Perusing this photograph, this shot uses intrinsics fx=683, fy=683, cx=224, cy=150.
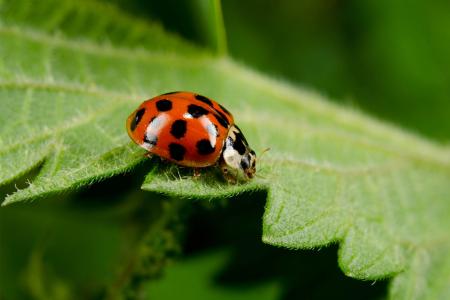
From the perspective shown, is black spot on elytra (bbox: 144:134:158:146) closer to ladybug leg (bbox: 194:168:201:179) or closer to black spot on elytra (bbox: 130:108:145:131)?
black spot on elytra (bbox: 130:108:145:131)

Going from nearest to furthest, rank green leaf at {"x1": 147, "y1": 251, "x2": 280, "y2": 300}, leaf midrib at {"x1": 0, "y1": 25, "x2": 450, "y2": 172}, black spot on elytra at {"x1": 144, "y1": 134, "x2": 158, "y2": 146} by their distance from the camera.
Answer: black spot on elytra at {"x1": 144, "y1": 134, "x2": 158, "y2": 146} → leaf midrib at {"x1": 0, "y1": 25, "x2": 450, "y2": 172} → green leaf at {"x1": 147, "y1": 251, "x2": 280, "y2": 300}

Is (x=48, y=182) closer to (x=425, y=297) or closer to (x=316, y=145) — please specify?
(x=316, y=145)

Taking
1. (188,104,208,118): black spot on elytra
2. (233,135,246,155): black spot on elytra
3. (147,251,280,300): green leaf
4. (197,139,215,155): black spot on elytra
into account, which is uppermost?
(188,104,208,118): black spot on elytra

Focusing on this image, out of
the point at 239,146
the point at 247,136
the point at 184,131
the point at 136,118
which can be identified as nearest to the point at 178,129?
the point at 184,131

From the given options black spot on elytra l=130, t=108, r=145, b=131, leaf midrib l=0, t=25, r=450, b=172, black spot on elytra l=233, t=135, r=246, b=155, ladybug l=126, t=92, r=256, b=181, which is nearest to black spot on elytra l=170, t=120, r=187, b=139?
ladybug l=126, t=92, r=256, b=181

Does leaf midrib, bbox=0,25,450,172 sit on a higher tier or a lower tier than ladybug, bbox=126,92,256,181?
lower

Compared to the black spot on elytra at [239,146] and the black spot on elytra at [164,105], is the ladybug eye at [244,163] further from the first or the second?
the black spot on elytra at [164,105]

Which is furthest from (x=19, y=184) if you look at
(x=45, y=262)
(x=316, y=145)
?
(x=316, y=145)

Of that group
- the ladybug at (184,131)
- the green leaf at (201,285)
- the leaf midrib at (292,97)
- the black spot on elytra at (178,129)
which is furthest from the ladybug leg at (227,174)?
the leaf midrib at (292,97)
